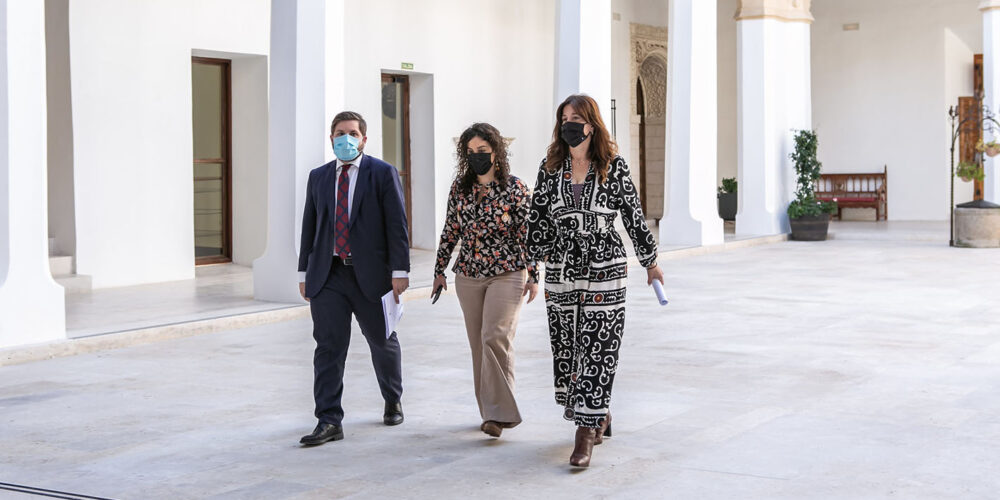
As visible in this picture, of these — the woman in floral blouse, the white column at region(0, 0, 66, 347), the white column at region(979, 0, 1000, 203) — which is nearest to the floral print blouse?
the woman in floral blouse

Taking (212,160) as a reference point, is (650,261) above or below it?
below

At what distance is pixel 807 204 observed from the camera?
18.2m

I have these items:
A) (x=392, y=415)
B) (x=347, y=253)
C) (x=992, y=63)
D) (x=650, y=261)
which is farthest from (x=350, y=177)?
(x=992, y=63)

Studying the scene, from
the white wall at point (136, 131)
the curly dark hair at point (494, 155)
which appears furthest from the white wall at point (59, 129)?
the curly dark hair at point (494, 155)

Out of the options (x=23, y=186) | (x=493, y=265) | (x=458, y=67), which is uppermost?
(x=458, y=67)

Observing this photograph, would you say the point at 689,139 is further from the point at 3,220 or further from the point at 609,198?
the point at 609,198

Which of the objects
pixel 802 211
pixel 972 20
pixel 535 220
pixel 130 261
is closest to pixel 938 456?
pixel 535 220

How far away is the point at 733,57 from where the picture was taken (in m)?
24.2

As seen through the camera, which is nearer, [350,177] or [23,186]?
[350,177]

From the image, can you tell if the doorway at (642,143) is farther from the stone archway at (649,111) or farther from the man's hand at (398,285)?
the man's hand at (398,285)

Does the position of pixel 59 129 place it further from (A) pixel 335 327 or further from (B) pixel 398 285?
(B) pixel 398 285

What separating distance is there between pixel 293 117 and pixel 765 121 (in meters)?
10.5

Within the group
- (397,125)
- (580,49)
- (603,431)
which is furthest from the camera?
(397,125)

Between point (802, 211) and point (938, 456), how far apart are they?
546 inches
